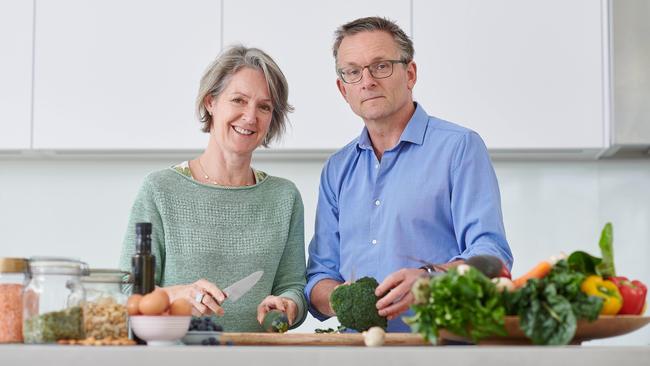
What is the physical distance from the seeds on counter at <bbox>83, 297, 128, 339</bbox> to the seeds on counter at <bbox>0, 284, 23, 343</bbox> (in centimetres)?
10

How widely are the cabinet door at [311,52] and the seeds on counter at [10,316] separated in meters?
1.82

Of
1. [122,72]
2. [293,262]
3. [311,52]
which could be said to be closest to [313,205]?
[311,52]

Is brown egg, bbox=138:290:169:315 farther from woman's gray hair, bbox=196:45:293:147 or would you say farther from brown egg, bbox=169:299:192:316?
woman's gray hair, bbox=196:45:293:147

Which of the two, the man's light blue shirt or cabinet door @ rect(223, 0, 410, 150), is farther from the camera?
cabinet door @ rect(223, 0, 410, 150)

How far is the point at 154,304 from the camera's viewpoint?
1.46 meters

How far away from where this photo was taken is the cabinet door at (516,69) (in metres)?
3.23

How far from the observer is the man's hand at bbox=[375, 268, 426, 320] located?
1.78 meters

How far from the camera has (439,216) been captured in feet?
7.48

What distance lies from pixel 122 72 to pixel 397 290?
186 centimetres

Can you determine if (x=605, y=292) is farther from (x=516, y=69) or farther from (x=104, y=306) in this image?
(x=516, y=69)

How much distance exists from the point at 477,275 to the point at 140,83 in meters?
2.19

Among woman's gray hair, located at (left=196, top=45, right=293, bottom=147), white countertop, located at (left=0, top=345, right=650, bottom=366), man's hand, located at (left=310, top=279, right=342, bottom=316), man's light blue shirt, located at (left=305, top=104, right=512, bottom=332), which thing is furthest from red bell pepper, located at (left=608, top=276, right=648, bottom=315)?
woman's gray hair, located at (left=196, top=45, right=293, bottom=147)

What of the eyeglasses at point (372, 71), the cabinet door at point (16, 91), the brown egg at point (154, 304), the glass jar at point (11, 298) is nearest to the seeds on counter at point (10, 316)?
the glass jar at point (11, 298)

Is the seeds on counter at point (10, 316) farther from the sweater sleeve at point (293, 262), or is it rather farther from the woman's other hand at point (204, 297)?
the sweater sleeve at point (293, 262)
